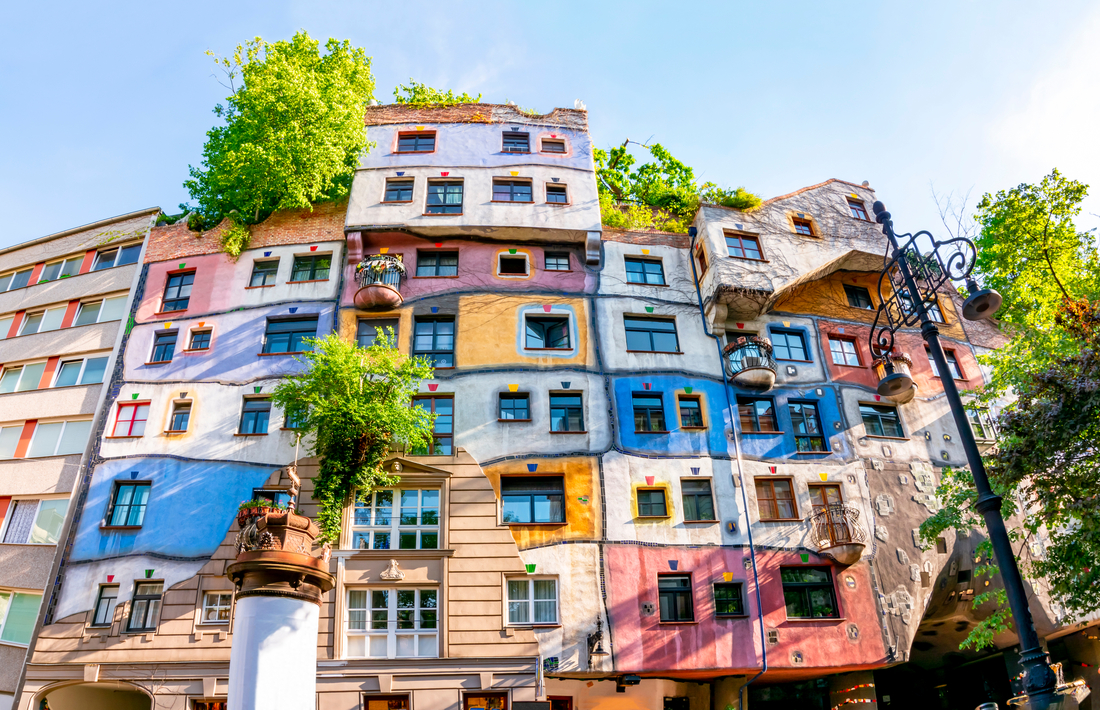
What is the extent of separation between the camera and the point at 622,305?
72.9ft

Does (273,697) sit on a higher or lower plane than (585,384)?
lower

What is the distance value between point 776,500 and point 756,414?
8.52ft

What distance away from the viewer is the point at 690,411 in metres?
20.8

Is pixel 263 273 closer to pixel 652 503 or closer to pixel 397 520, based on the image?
pixel 397 520

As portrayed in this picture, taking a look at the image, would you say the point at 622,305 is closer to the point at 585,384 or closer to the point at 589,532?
the point at 585,384

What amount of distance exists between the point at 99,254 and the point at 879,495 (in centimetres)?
2660

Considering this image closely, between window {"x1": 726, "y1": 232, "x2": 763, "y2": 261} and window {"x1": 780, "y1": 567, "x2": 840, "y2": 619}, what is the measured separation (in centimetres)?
962

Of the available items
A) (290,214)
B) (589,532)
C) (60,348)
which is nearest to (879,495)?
(589,532)

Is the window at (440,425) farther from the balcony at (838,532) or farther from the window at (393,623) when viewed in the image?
the balcony at (838,532)

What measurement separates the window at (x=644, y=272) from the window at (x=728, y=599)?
942cm

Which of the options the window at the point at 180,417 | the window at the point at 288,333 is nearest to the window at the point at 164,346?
the window at the point at 180,417

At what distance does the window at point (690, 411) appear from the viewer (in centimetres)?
2056

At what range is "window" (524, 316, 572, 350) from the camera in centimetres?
2125

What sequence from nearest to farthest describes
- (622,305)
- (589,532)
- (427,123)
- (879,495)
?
(589,532)
(879,495)
(622,305)
(427,123)
